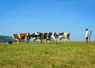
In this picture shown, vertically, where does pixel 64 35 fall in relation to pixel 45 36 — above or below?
above

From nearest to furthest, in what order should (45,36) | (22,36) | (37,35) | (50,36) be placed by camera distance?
(50,36) < (45,36) < (37,35) < (22,36)

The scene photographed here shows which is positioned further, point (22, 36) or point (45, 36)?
point (22, 36)

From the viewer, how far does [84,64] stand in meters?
14.5

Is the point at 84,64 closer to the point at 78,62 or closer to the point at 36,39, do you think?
the point at 78,62

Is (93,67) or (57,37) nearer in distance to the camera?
(93,67)

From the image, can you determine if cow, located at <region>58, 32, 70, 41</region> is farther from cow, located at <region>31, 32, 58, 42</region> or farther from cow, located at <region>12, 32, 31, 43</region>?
cow, located at <region>12, 32, 31, 43</region>

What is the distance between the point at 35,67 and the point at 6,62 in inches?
94.6

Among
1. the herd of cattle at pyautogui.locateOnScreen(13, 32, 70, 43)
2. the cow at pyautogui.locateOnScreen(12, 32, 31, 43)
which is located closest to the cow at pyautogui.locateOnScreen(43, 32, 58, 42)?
the herd of cattle at pyautogui.locateOnScreen(13, 32, 70, 43)

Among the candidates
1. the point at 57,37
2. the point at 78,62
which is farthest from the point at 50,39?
the point at 78,62

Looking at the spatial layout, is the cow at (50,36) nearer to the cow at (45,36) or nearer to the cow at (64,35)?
the cow at (45,36)

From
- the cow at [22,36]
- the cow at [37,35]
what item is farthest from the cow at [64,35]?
the cow at [22,36]

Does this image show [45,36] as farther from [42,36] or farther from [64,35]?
[64,35]

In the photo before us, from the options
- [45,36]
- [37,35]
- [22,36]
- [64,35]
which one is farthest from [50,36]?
[22,36]

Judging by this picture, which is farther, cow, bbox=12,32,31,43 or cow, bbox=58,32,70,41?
cow, bbox=12,32,31,43
